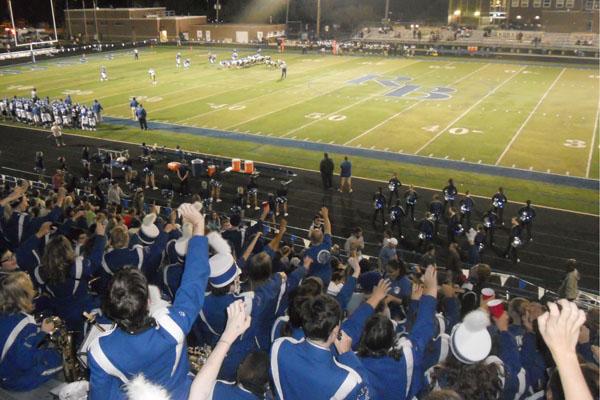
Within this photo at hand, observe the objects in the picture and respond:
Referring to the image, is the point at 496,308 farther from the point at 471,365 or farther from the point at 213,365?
the point at 213,365

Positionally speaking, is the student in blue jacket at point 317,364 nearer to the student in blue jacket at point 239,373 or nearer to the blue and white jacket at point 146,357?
the student in blue jacket at point 239,373

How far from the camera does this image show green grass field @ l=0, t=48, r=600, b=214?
20.6m

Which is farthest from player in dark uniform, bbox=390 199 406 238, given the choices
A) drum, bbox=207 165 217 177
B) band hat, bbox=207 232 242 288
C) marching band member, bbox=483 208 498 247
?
band hat, bbox=207 232 242 288

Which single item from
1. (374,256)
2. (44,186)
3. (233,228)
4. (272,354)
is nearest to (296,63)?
(44,186)

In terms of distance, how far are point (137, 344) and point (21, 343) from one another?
6.58ft

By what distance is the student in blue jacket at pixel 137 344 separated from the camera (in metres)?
2.65

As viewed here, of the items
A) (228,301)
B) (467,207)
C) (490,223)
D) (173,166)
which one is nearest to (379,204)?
(467,207)

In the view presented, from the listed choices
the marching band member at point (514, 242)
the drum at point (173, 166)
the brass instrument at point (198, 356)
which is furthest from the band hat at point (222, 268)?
the drum at point (173, 166)

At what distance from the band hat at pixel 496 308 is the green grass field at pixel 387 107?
43.0 feet

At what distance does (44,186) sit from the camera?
689 inches

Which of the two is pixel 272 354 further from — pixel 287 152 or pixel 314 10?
pixel 314 10

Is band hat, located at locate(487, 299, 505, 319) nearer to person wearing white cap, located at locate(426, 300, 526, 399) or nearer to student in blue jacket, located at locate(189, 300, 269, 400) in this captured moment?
person wearing white cap, located at locate(426, 300, 526, 399)

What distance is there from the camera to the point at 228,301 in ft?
13.9

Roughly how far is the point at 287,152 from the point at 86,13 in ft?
208
